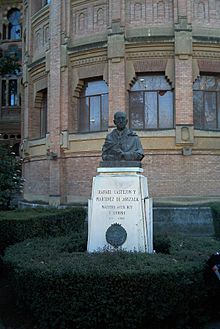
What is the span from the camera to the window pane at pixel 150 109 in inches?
667

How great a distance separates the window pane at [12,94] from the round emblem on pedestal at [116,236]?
2757cm

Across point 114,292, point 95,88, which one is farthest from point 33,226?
point 95,88

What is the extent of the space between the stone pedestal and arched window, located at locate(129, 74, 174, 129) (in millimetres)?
9371

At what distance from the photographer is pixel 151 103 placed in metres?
17.0

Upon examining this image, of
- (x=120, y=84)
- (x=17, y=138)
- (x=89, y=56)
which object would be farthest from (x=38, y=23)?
(x=17, y=138)

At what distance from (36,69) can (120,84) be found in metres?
5.72

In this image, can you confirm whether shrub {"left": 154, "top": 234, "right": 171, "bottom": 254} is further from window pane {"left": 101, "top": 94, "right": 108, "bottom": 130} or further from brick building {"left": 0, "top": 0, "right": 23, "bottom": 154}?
brick building {"left": 0, "top": 0, "right": 23, "bottom": 154}

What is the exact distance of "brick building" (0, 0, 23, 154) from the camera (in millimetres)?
32375

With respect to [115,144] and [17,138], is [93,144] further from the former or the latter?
[17,138]

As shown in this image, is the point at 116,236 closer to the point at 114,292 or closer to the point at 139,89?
the point at 114,292

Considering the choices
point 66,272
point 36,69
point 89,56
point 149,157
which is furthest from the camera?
point 36,69

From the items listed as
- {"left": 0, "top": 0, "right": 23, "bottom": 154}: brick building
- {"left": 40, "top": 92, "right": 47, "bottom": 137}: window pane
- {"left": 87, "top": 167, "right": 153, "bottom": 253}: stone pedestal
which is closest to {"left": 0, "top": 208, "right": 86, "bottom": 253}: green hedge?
{"left": 87, "top": 167, "right": 153, "bottom": 253}: stone pedestal

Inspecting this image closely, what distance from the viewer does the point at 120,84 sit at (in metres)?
16.5

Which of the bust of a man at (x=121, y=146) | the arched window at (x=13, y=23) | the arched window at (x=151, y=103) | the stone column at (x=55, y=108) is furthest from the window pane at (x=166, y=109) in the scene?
the arched window at (x=13, y=23)
